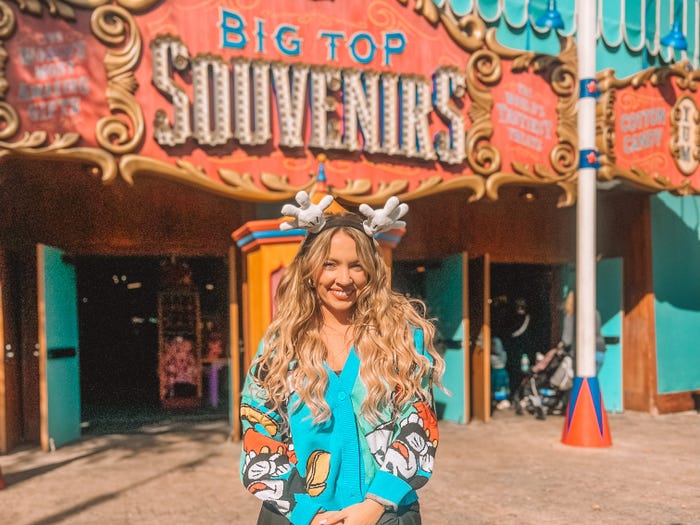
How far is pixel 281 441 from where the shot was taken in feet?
6.00

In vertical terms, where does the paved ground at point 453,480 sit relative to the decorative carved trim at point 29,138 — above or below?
below

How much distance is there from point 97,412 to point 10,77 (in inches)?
201

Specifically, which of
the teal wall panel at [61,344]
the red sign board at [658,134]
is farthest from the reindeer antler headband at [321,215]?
the red sign board at [658,134]

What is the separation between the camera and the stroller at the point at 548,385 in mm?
7859

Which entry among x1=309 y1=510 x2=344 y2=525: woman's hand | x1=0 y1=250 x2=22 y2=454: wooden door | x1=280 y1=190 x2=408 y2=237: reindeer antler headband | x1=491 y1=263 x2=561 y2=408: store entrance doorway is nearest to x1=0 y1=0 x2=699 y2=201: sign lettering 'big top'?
x1=0 y1=250 x2=22 y2=454: wooden door

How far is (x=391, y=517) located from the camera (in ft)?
5.85

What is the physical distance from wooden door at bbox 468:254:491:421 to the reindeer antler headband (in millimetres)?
5930

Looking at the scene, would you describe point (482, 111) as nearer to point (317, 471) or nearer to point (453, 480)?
point (453, 480)

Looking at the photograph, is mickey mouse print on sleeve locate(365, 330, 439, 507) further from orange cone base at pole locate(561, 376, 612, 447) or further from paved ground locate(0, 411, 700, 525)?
orange cone base at pole locate(561, 376, 612, 447)

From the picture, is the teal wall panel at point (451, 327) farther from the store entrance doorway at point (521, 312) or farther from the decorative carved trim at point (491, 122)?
the store entrance doorway at point (521, 312)

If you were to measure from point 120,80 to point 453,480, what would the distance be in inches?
179

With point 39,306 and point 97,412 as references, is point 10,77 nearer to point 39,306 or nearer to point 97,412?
point 39,306

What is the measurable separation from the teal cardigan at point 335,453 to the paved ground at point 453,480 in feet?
8.92

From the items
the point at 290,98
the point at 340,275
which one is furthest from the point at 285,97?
the point at 340,275
